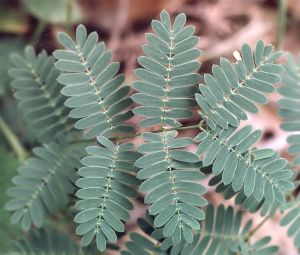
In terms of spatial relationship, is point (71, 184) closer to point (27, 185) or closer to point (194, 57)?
point (27, 185)

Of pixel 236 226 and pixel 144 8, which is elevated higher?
pixel 144 8

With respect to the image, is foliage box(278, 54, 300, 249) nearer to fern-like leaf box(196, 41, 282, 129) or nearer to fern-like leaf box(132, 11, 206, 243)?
fern-like leaf box(196, 41, 282, 129)

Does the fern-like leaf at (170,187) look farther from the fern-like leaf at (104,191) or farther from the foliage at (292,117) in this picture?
the foliage at (292,117)

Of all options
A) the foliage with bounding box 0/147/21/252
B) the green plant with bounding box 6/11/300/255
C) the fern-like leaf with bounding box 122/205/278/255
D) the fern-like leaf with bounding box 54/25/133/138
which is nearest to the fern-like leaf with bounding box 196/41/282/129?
the green plant with bounding box 6/11/300/255

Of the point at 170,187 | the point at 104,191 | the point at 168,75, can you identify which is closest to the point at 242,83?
the point at 168,75

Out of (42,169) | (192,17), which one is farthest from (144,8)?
(42,169)
